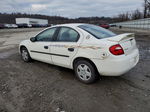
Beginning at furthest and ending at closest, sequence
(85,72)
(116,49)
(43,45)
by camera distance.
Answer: (43,45) < (85,72) < (116,49)

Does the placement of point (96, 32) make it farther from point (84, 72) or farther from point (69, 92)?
point (69, 92)

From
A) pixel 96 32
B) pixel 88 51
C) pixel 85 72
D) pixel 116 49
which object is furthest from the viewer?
pixel 96 32

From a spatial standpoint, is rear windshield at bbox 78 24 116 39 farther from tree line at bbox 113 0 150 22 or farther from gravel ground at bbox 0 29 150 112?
tree line at bbox 113 0 150 22

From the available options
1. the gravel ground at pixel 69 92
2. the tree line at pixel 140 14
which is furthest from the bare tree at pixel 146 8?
the gravel ground at pixel 69 92

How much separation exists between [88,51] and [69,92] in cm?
109

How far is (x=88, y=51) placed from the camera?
107 inches

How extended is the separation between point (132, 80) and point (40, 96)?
8.19 feet

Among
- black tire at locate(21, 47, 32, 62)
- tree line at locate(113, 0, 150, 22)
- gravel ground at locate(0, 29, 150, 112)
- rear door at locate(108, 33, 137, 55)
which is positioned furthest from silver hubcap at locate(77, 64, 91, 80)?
tree line at locate(113, 0, 150, 22)

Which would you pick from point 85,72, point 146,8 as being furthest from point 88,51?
point 146,8

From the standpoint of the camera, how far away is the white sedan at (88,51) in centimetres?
250

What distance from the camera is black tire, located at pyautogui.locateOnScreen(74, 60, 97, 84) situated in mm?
2803

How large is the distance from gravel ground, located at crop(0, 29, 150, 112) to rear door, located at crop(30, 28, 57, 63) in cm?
54

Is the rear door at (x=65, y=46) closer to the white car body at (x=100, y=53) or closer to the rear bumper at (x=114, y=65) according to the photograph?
the white car body at (x=100, y=53)

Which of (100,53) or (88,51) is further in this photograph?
(88,51)
